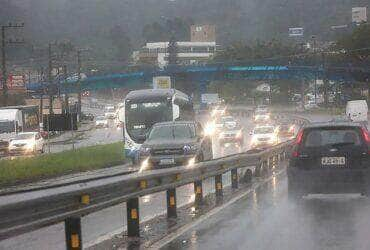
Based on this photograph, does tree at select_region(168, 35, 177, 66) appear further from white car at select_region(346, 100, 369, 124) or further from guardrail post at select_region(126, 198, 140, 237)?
guardrail post at select_region(126, 198, 140, 237)

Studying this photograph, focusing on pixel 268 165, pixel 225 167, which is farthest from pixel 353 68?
pixel 225 167

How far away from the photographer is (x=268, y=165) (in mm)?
25484

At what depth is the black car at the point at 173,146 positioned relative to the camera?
21.6 metres

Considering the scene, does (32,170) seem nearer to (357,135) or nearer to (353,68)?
(357,135)

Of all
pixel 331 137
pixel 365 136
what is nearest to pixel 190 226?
pixel 331 137

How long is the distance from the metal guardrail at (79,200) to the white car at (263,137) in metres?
27.8

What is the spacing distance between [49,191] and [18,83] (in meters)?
97.9

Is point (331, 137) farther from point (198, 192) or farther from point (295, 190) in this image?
point (198, 192)

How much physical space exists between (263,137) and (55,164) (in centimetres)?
1706

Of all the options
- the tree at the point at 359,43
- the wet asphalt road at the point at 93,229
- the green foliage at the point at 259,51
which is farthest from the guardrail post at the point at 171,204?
the green foliage at the point at 259,51

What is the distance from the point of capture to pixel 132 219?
11.0 metres

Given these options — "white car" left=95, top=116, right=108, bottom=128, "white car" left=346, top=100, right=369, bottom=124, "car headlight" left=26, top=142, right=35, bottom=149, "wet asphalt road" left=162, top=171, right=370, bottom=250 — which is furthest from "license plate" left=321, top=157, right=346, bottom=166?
"white car" left=95, top=116, right=108, bottom=128

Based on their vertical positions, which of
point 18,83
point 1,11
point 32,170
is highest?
point 1,11

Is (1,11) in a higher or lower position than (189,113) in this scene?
higher
